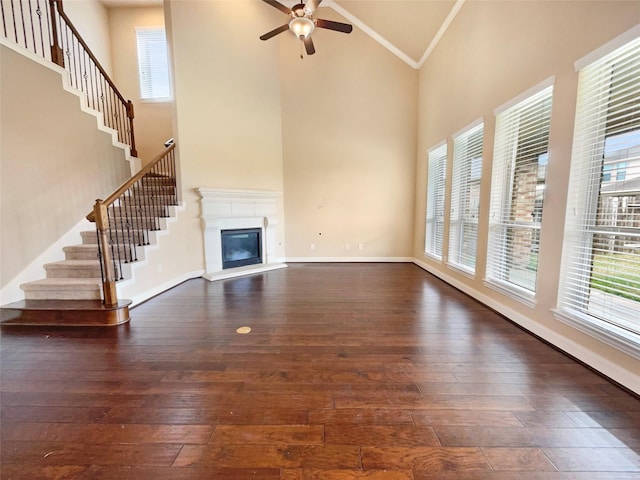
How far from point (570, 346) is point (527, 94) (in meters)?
2.38

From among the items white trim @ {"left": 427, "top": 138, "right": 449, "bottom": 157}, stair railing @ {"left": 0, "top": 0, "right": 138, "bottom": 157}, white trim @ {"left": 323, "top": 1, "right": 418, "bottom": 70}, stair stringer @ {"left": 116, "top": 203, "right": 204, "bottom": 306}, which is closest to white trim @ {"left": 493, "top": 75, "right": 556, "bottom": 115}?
white trim @ {"left": 427, "top": 138, "right": 449, "bottom": 157}

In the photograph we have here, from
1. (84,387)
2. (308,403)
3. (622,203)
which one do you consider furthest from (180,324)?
(622,203)

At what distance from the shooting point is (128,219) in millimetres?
4441

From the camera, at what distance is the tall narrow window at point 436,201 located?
486 centimetres

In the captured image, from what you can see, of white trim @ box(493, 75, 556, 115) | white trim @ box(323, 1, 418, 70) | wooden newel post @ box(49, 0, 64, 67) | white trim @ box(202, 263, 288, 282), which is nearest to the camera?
white trim @ box(493, 75, 556, 115)

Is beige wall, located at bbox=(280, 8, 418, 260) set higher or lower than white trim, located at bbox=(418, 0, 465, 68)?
lower

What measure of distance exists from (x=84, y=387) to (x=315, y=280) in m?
3.19

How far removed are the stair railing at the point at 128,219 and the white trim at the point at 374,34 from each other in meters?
4.43

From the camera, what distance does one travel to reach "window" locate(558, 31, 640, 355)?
181 cm

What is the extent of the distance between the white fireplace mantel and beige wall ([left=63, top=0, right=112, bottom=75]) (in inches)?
162

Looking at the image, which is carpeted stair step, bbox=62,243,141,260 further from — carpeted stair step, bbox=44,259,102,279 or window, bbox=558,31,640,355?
window, bbox=558,31,640,355

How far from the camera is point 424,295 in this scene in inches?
150

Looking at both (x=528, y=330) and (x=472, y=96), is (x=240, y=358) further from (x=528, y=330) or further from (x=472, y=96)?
(x=472, y=96)

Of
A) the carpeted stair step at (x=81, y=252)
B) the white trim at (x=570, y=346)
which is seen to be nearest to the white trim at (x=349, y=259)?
the white trim at (x=570, y=346)
